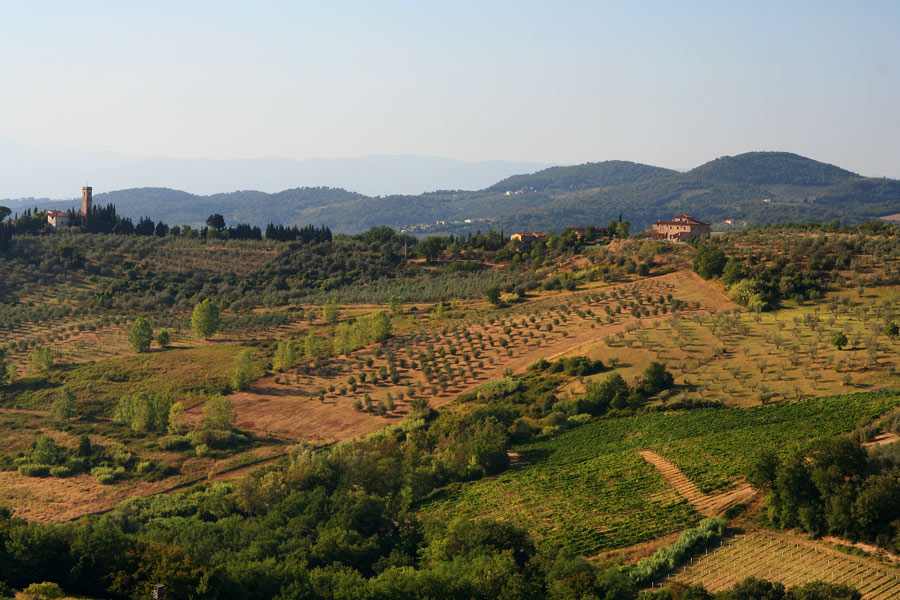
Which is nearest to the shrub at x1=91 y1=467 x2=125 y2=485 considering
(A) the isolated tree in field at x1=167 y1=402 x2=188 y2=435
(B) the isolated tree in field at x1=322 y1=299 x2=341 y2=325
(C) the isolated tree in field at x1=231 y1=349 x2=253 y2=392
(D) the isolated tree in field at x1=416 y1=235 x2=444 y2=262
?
(A) the isolated tree in field at x1=167 y1=402 x2=188 y2=435

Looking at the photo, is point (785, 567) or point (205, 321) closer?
point (785, 567)

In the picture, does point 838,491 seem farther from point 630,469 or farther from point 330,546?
point 330,546

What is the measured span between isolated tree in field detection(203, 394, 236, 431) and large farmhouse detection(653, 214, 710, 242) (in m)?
67.2

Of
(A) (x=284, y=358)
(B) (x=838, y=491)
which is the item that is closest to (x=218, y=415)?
(A) (x=284, y=358)

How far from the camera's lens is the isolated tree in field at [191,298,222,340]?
74938mm

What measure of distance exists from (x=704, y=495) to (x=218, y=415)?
31.4 meters

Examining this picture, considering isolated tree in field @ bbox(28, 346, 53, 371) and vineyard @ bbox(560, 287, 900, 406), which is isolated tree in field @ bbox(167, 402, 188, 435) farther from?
vineyard @ bbox(560, 287, 900, 406)

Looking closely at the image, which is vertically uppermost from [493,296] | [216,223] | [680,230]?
[680,230]

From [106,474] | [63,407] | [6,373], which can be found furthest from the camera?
[6,373]

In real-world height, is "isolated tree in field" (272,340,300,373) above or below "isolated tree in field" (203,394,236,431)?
above

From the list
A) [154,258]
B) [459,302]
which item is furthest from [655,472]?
[154,258]

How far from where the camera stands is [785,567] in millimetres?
30172

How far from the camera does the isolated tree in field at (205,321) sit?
7494 cm

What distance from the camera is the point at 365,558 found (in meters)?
32.4
